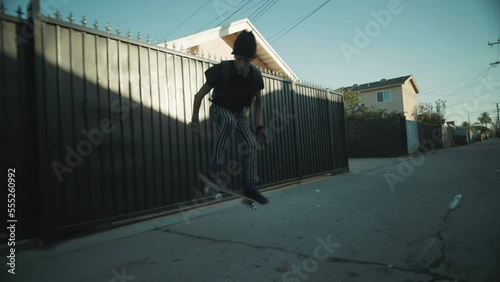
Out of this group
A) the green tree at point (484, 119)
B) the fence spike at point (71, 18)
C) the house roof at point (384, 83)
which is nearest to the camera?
the fence spike at point (71, 18)

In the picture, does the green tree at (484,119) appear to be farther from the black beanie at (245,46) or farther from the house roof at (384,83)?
the black beanie at (245,46)

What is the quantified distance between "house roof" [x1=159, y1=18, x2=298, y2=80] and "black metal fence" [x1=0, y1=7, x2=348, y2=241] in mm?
5272

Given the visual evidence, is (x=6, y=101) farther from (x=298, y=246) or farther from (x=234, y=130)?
(x=298, y=246)

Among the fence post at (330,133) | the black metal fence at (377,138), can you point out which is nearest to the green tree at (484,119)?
the black metal fence at (377,138)

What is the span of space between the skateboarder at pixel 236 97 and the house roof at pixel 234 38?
24.5 feet

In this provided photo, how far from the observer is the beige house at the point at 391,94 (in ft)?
105

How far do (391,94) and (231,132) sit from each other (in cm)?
3484

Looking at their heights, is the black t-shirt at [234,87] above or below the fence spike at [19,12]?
below

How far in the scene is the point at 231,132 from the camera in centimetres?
280

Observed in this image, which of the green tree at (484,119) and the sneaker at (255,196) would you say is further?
the green tree at (484,119)

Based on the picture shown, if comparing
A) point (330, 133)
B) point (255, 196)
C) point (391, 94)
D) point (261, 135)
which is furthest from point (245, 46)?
point (391, 94)

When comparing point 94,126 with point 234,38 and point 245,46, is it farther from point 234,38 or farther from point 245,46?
point 234,38

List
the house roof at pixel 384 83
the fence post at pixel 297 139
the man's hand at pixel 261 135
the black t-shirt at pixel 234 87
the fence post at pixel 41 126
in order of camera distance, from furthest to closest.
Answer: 1. the house roof at pixel 384 83
2. the fence post at pixel 297 139
3. the fence post at pixel 41 126
4. the man's hand at pixel 261 135
5. the black t-shirt at pixel 234 87

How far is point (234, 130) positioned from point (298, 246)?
142cm
